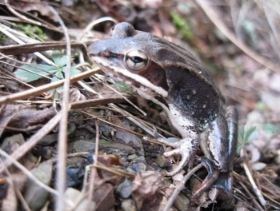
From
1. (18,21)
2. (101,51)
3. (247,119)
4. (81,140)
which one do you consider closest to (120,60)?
(101,51)

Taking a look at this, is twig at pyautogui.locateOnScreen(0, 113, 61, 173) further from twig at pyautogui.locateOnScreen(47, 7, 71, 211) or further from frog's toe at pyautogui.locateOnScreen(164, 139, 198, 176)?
frog's toe at pyautogui.locateOnScreen(164, 139, 198, 176)

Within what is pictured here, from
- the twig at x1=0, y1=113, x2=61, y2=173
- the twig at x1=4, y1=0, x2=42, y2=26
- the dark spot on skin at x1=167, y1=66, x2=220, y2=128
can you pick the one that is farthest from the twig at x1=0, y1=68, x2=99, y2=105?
the twig at x1=4, y1=0, x2=42, y2=26

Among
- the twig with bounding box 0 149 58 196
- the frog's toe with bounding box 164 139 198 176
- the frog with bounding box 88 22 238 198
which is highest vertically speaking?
the frog with bounding box 88 22 238 198

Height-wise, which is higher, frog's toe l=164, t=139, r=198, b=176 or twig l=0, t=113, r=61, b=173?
frog's toe l=164, t=139, r=198, b=176

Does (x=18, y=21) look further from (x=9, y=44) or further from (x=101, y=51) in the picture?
(x=101, y=51)

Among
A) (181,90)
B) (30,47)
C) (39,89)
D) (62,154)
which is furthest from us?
(181,90)

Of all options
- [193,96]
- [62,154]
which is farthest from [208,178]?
[62,154]

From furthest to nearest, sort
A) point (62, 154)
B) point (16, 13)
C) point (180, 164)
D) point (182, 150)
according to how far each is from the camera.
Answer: point (16, 13) → point (182, 150) → point (180, 164) → point (62, 154)

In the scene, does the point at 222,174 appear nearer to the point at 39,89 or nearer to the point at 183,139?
the point at 183,139
